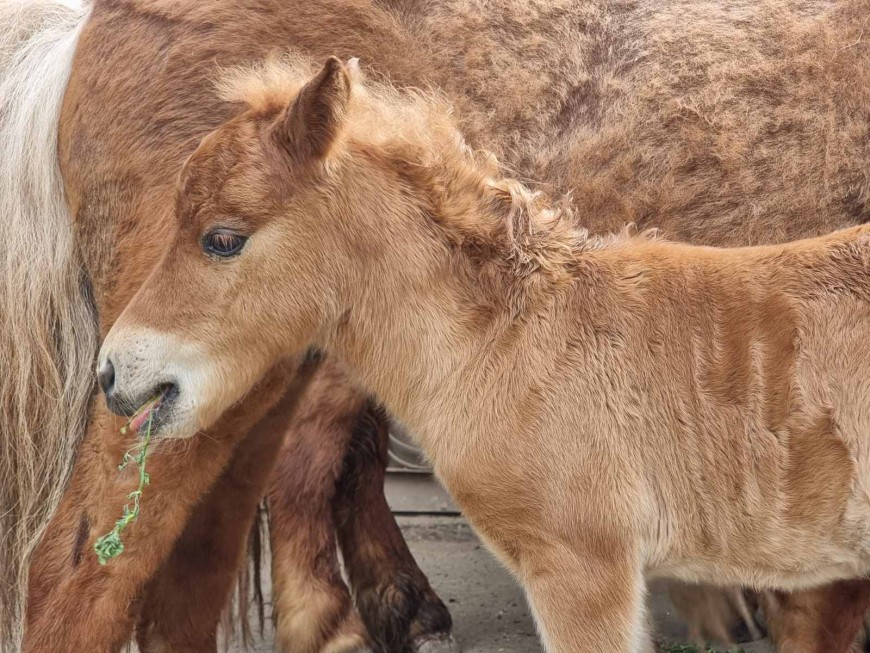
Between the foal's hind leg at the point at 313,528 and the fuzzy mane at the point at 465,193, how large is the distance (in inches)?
66.1

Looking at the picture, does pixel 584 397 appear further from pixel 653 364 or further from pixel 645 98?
pixel 645 98

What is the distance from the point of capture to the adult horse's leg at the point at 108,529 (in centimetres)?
362

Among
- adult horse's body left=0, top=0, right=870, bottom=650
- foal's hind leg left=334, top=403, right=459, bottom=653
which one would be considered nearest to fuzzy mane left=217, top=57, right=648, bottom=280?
adult horse's body left=0, top=0, right=870, bottom=650

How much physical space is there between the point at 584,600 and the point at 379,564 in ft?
6.89

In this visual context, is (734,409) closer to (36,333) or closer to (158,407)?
(158,407)

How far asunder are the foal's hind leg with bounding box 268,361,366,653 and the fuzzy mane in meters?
1.68

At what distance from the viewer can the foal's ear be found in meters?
3.02

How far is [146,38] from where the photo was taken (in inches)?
154

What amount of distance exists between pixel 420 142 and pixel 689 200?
3.86 ft

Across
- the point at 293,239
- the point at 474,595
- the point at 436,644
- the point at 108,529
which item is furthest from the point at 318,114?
the point at 474,595

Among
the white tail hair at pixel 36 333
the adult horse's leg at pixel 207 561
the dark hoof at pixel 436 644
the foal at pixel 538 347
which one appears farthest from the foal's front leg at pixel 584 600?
the dark hoof at pixel 436 644

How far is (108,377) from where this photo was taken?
316 centimetres

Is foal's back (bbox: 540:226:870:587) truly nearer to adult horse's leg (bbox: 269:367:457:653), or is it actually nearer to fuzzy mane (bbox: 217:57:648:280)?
fuzzy mane (bbox: 217:57:648:280)

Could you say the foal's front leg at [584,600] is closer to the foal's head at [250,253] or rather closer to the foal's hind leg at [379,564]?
the foal's head at [250,253]
